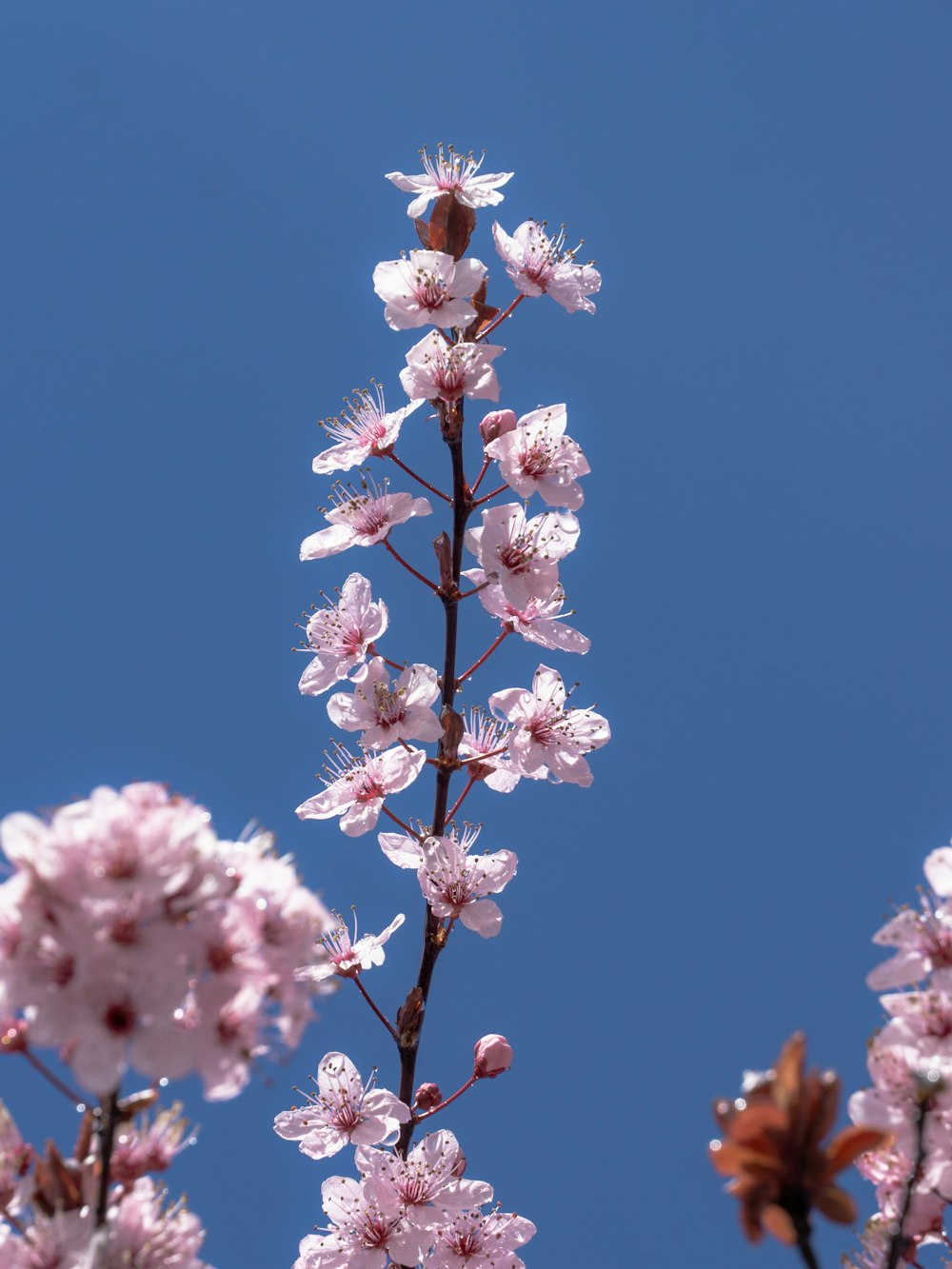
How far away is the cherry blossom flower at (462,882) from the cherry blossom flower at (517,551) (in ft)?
2.48

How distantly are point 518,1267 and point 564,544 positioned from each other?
81.8 inches

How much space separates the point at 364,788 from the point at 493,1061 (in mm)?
877

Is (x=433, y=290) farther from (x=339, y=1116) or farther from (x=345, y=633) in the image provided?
(x=339, y=1116)

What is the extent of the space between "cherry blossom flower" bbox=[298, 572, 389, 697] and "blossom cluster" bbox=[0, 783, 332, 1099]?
72.1 inches

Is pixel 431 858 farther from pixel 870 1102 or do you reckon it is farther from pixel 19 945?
pixel 19 945

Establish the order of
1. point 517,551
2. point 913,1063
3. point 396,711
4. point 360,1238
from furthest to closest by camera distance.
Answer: point 517,551 < point 396,711 < point 360,1238 < point 913,1063

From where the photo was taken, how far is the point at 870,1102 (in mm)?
2463

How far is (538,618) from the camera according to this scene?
4.06 m

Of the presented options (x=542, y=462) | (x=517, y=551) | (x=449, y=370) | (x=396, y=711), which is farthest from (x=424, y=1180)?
(x=449, y=370)

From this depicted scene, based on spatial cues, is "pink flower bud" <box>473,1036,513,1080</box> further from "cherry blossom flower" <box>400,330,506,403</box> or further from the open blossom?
the open blossom

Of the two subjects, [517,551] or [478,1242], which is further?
[517,551]

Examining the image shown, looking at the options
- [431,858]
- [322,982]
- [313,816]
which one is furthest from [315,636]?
[322,982]

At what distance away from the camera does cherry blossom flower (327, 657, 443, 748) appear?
12.3 feet

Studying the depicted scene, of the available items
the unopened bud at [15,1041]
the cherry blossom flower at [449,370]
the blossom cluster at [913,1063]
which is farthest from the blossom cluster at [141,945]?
the cherry blossom flower at [449,370]
